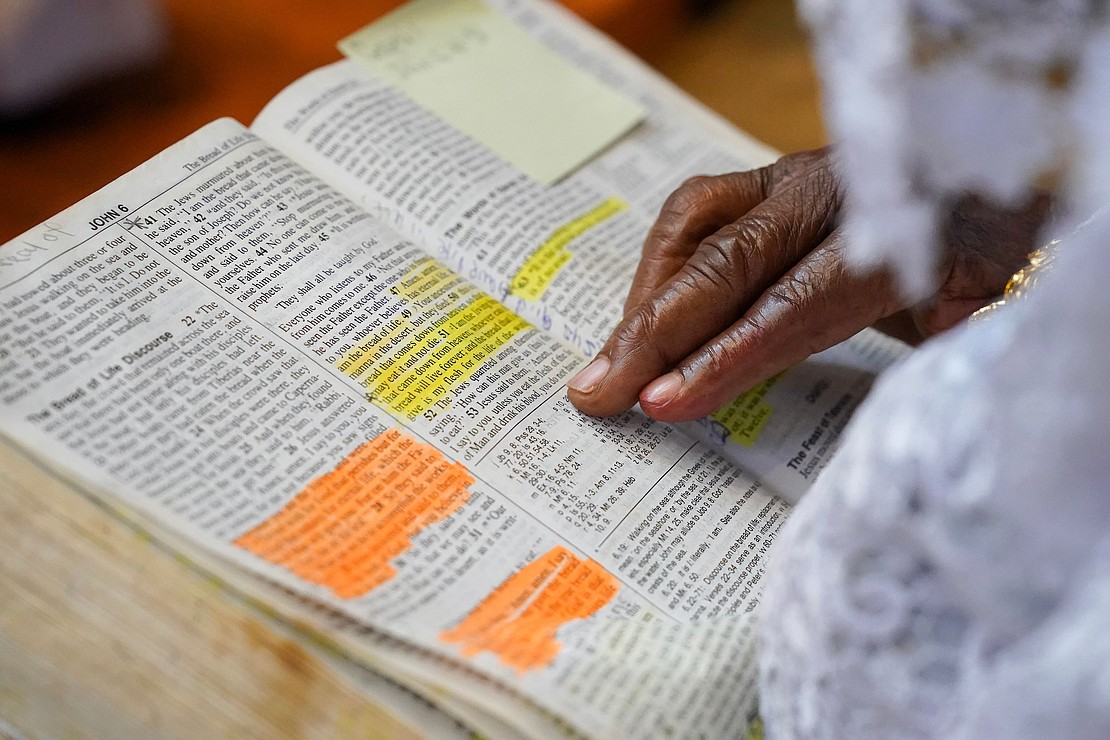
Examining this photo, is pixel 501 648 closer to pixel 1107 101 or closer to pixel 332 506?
pixel 332 506

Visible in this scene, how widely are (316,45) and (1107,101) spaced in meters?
0.56

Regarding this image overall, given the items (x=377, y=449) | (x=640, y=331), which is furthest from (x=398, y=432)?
(x=640, y=331)

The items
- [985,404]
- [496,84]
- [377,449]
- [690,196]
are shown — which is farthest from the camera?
[496,84]

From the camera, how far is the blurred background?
0.54m

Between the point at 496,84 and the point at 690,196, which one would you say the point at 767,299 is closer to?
the point at 690,196

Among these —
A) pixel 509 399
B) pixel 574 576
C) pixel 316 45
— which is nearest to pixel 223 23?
pixel 316 45

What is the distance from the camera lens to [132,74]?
621 mm

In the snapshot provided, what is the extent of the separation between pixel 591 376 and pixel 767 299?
0.10 m

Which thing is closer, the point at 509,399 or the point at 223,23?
the point at 509,399

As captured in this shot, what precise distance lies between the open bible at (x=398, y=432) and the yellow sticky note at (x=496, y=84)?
51 millimetres

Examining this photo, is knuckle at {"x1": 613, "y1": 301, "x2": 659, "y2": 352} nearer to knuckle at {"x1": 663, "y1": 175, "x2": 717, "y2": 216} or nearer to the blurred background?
knuckle at {"x1": 663, "y1": 175, "x2": 717, "y2": 216}

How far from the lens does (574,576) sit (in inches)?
16.8

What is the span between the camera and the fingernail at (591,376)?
49 cm

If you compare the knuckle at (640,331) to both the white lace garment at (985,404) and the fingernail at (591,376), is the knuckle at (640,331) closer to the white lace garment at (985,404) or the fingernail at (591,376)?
the fingernail at (591,376)
